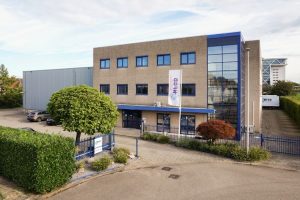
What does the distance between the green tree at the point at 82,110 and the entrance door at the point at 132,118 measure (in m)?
12.9

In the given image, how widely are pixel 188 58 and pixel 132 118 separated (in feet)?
31.6

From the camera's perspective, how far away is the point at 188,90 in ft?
89.9

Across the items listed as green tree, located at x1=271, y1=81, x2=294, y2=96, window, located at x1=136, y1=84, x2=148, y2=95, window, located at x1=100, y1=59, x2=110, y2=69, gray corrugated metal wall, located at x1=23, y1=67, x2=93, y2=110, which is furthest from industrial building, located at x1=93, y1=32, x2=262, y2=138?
green tree, located at x1=271, y1=81, x2=294, y2=96

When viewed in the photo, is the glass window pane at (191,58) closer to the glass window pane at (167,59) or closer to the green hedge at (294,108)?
the glass window pane at (167,59)

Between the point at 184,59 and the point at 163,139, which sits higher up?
the point at 184,59

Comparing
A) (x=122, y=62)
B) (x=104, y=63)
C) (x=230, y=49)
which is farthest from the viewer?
(x=104, y=63)

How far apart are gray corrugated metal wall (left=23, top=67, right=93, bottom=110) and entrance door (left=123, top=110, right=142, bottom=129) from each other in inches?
346

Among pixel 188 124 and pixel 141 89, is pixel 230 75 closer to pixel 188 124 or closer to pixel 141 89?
pixel 188 124

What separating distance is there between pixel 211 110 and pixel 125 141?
28.7 feet

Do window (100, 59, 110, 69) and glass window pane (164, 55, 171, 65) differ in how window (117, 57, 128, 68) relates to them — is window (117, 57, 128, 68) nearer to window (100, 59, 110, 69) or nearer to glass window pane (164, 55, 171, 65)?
window (100, 59, 110, 69)

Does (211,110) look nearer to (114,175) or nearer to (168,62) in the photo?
(168,62)

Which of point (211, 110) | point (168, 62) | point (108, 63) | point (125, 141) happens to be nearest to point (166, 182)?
point (125, 141)

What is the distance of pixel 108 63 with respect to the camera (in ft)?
108

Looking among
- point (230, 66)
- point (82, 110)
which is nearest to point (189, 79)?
point (230, 66)
